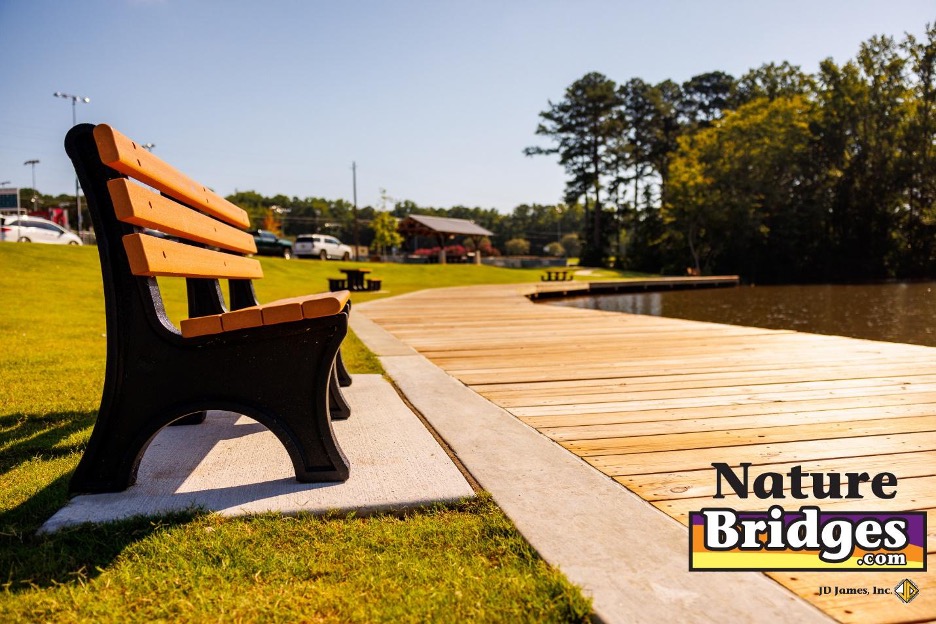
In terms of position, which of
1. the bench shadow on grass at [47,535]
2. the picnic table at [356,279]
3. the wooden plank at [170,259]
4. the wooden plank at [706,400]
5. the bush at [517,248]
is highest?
the bush at [517,248]

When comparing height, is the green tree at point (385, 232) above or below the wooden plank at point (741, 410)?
above

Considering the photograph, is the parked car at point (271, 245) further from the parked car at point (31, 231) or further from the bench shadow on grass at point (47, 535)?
the bench shadow on grass at point (47, 535)

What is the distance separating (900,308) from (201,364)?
1691 centimetres

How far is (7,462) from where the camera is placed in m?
2.37

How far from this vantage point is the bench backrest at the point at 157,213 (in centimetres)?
189

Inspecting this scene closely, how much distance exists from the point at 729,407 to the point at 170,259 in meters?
2.64

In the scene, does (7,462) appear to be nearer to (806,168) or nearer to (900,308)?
(900,308)

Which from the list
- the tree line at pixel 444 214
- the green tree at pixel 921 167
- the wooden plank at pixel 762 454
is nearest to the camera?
the wooden plank at pixel 762 454

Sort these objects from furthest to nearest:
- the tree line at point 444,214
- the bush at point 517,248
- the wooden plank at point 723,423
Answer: the tree line at point 444,214, the bush at point 517,248, the wooden plank at point 723,423

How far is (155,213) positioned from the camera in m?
2.03

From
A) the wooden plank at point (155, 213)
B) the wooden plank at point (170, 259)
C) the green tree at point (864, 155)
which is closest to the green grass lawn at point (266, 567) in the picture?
the wooden plank at point (170, 259)

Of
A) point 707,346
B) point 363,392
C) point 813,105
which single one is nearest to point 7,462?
point 363,392

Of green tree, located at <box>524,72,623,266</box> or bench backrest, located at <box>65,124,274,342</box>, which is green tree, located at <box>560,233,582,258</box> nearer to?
green tree, located at <box>524,72,623,266</box>

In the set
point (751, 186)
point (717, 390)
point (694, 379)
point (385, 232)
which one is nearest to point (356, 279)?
point (694, 379)
